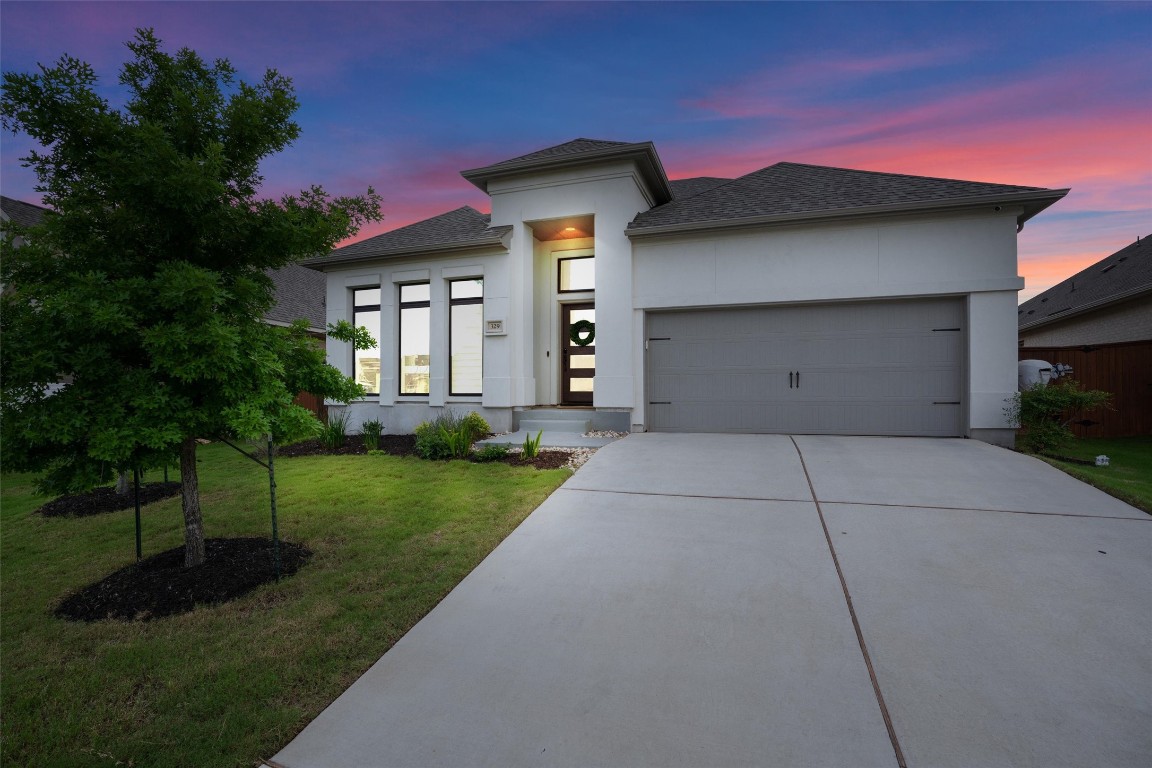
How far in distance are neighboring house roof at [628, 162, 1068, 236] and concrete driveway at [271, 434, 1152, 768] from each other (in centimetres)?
507

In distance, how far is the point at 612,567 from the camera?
376 centimetres

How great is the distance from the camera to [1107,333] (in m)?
14.2

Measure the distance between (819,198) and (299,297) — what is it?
1784 centimetres

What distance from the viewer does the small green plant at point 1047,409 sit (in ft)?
23.6

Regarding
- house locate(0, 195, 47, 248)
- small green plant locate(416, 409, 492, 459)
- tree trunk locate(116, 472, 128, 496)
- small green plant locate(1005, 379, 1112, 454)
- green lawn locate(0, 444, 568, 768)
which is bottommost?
green lawn locate(0, 444, 568, 768)

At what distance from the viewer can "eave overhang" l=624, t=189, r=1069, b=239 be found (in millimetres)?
7488

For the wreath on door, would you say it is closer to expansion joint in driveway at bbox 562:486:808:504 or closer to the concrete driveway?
expansion joint in driveway at bbox 562:486:808:504

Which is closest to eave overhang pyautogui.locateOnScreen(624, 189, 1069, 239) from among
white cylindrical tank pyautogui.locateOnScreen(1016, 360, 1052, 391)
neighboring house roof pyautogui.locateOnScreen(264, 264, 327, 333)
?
white cylindrical tank pyautogui.locateOnScreen(1016, 360, 1052, 391)

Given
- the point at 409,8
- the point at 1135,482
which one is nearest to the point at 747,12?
the point at 409,8

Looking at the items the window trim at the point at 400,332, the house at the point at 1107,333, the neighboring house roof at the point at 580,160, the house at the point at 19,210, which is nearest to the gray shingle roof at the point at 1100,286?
the house at the point at 1107,333

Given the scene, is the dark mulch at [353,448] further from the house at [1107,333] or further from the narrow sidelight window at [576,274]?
the house at [1107,333]

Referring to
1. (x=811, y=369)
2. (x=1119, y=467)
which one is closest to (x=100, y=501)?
(x=811, y=369)

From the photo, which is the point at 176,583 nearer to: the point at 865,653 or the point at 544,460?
the point at 544,460

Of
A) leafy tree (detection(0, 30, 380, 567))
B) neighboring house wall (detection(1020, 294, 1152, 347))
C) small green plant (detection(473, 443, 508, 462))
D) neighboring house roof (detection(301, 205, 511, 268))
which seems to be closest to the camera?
leafy tree (detection(0, 30, 380, 567))
